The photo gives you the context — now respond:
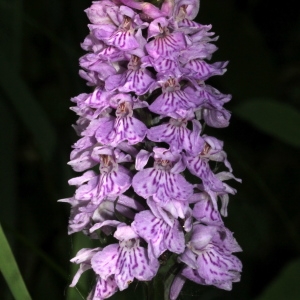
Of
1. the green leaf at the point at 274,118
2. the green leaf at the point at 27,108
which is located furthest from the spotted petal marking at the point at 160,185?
the green leaf at the point at 27,108

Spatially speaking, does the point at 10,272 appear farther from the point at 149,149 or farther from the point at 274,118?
the point at 274,118

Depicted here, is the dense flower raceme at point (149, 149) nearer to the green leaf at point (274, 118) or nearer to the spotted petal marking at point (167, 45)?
the spotted petal marking at point (167, 45)

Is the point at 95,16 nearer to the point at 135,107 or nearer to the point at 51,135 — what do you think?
the point at 135,107

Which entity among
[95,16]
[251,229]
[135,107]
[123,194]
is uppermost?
[95,16]

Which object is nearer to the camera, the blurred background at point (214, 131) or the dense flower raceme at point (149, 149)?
the dense flower raceme at point (149, 149)

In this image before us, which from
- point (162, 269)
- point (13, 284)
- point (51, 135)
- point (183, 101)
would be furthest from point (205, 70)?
point (51, 135)

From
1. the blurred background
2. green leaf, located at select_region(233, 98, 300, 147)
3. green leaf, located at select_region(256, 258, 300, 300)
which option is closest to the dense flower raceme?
green leaf, located at select_region(256, 258, 300, 300)
